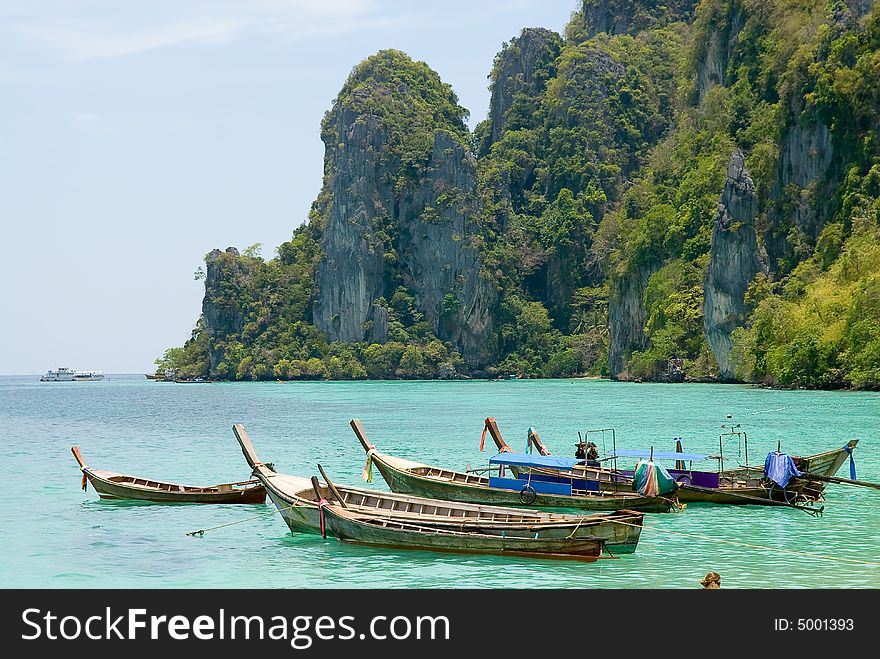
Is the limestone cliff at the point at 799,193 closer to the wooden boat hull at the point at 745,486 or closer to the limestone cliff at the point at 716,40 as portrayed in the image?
the limestone cliff at the point at 716,40

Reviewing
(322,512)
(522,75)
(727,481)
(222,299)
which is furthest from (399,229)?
(322,512)

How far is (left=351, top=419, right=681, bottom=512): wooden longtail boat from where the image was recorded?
67.9ft

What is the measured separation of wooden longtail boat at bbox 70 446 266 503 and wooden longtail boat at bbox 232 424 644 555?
2.14 m

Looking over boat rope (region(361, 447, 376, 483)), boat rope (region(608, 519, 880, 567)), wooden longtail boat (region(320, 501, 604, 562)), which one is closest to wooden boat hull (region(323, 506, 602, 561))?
wooden longtail boat (region(320, 501, 604, 562))

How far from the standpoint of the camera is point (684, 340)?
83.9 metres

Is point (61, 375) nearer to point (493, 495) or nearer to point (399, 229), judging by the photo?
point (399, 229)

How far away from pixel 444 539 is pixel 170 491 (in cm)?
862

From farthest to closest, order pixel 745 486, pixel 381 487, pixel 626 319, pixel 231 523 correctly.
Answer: pixel 626 319 < pixel 381 487 < pixel 745 486 < pixel 231 523

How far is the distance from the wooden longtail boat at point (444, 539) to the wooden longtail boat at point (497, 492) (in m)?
4.21

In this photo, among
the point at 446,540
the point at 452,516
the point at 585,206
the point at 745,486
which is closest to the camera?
the point at 446,540

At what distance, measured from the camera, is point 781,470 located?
2130 centimetres
